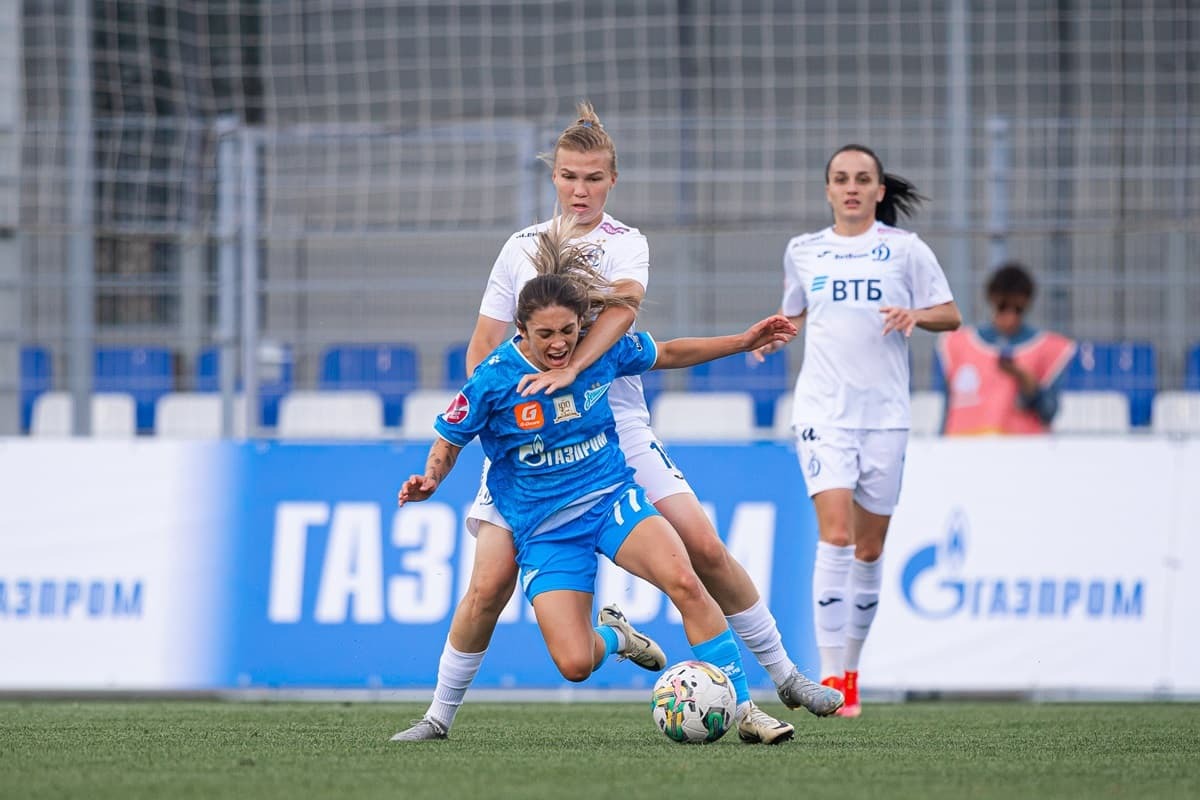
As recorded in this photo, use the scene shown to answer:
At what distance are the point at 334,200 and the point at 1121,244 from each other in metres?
4.79

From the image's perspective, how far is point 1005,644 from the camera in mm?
8961

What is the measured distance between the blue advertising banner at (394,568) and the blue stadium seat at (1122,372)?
200 centimetres

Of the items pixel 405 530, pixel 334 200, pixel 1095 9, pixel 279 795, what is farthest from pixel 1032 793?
pixel 1095 9

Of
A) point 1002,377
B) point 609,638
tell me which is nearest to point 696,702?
point 609,638

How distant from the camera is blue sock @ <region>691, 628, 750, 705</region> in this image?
603 centimetres

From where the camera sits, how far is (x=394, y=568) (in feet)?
30.1

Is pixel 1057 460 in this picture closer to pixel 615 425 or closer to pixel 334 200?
pixel 615 425

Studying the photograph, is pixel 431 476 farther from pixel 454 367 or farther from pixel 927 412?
pixel 927 412

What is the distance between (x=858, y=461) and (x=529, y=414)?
87.8 inches

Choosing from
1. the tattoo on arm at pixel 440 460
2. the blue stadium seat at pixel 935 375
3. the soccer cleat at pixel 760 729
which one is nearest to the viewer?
the tattoo on arm at pixel 440 460

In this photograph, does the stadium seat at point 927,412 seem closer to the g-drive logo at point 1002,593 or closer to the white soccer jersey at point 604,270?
the g-drive logo at point 1002,593

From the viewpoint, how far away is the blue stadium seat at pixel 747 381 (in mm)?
10586

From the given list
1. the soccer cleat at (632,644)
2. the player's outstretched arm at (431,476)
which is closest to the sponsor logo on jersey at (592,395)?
the player's outstretched arm at (431,476)

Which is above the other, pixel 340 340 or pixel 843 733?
pixel 340 340
